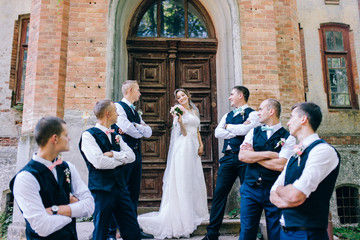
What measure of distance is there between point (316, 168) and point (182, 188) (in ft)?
10.4

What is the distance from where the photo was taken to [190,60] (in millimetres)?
7422

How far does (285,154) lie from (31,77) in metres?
5.76

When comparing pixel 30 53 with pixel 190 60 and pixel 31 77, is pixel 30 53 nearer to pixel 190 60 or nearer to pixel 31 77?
pixel 31 77

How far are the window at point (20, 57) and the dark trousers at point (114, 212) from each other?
7.38 m

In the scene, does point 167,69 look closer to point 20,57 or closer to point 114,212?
point 114,212

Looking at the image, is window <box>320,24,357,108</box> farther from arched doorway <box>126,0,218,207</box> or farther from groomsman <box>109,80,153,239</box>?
groomsman <box>109,80,153,239</box>

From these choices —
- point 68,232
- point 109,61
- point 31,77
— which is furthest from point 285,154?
point 31,77

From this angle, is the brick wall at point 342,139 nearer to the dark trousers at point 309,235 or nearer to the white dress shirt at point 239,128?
the white dress shirt at point 239,128

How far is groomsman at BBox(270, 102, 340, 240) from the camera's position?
2416 millimetres

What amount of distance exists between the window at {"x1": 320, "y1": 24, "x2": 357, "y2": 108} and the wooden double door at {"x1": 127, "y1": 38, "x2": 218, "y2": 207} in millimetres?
4683

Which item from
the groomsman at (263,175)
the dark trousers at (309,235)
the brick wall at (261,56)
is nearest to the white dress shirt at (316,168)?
the dark trousers at (309,235)

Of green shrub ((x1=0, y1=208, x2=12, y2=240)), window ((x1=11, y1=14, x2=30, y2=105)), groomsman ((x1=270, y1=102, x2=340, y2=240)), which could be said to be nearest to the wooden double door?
green shrub ((x1=0, y1=208, x2=12, y2=240))

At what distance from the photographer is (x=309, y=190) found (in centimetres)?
243

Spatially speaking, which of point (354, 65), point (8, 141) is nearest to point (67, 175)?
point (8, 141)
